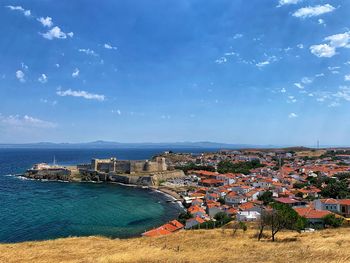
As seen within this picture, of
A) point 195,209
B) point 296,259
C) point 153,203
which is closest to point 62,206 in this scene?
point 153,203

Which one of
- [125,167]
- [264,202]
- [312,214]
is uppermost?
[125,167]

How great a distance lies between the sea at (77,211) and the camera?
4087 cm

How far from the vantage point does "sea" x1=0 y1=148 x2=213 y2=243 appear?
1609 inches

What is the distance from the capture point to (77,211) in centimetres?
5316

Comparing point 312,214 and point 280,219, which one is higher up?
point 280,219

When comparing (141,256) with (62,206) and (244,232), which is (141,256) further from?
(62,206)

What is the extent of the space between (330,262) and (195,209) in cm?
3487

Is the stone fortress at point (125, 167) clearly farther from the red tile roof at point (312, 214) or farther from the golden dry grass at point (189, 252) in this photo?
the golden dry grass at point (189, 252)

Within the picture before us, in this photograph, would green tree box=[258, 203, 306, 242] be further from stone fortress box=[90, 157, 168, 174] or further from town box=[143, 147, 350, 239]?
stone fortress box=[90, 157, 168, 174]

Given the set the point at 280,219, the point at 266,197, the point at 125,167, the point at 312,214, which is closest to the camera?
the point at 280,219

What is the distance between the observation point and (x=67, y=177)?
307 ft

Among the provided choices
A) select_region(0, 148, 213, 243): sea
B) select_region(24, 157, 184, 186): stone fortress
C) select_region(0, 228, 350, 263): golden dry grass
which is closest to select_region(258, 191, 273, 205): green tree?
select_region(0, 148, 213, 243): sea

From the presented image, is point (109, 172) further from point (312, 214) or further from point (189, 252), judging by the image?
point (189, 252)

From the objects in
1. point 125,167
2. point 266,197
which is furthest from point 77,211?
point 125,167
